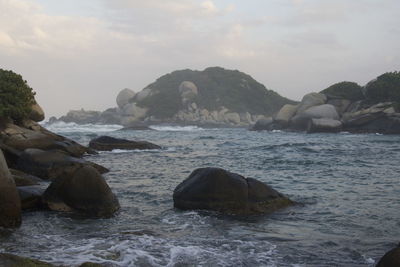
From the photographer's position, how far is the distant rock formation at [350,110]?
196 feet

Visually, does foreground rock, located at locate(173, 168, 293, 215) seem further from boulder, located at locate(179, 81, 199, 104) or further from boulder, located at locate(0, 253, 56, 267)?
boulder, located at locate(179, 81, 199, 104)

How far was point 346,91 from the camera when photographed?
75688 mm

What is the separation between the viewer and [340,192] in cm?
1463

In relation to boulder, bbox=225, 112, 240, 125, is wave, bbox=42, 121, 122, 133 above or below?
below

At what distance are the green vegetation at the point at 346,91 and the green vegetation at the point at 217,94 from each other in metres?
67.6

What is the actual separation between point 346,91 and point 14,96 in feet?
205

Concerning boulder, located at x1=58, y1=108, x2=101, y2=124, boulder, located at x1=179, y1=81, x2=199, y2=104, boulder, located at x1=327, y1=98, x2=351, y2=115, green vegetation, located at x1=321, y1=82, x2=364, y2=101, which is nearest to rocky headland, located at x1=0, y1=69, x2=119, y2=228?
boulder, located at x1=327, y1=98, x2=351, y2=115

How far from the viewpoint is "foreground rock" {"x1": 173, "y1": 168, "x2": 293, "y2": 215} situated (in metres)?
11.8

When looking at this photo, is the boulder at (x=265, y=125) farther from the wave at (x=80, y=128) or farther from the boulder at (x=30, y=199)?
the boulder at (x=30, y=199)

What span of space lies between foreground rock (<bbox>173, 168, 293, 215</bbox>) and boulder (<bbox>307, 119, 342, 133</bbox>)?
52.1 m

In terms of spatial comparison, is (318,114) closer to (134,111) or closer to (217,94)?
(134,111)

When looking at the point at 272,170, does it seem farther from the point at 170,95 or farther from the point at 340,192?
the point at 170,95

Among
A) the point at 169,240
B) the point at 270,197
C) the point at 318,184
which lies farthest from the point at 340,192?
the point at 169,240

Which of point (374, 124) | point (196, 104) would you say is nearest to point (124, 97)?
point (196, 104)
